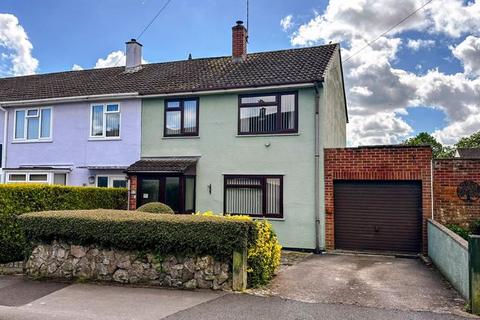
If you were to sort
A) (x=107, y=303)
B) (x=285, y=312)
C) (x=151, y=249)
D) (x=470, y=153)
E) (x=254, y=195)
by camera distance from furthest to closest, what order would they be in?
(x=470, y=153), (x=254, y=195), (x=151, y=249), (x=107, y=303), (x=285, y=312)

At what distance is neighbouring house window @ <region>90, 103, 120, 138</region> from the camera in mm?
16031

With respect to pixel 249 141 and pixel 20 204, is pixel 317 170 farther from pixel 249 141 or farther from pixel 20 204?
pixel 20 204

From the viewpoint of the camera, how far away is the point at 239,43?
16.7m

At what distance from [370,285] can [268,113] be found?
7.12m

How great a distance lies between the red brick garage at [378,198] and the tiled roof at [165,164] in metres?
4.71

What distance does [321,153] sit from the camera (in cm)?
1295

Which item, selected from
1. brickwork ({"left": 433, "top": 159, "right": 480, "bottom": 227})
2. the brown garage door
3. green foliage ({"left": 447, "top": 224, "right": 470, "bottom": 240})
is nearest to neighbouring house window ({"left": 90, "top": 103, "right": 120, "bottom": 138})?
the brown garage door

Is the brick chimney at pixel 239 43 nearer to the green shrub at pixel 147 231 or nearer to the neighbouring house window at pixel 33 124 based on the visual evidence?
the neighbouring house window at pixel 33 124

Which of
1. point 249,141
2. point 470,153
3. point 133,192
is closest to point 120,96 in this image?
point 133,192

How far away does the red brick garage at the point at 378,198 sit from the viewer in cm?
1209

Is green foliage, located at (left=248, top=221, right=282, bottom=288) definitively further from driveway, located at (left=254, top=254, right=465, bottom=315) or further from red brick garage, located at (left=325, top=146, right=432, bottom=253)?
red brick garage, located at (left=325, top=146, right=432, bottom=253)

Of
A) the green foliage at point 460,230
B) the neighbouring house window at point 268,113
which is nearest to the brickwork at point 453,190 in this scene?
the green foliage at point 460,230

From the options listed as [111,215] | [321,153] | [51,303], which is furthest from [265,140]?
[51,303]

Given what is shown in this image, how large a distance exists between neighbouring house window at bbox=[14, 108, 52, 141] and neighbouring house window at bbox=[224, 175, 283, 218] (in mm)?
8410
